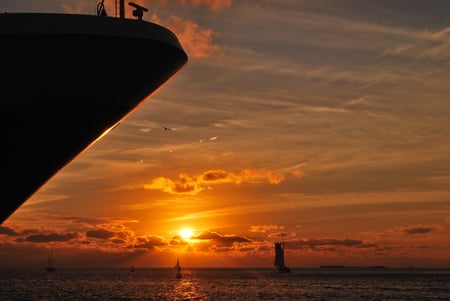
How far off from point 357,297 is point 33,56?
84850mm

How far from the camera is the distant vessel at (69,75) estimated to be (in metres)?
16.7

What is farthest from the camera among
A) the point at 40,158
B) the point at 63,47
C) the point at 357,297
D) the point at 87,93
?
the point at 357,297

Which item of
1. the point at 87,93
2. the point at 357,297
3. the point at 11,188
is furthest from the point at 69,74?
the point at 357,297

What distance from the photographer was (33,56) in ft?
55.7

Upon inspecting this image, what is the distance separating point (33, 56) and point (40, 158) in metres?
4.76

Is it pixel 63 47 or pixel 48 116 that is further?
pixel 48 116

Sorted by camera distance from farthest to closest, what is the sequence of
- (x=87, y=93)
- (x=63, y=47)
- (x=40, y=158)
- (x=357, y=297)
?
(x=357, y=297), (x=40, y=158), (x=87, y=93), (x=63, y=47)

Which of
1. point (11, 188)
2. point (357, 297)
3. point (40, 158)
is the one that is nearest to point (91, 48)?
point (40, 158)

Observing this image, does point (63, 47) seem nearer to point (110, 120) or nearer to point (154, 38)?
point (154, 38)

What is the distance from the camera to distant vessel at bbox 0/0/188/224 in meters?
16.7

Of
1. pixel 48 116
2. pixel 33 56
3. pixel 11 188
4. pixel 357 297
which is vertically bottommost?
pixel 357 297

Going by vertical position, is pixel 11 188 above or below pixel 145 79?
below

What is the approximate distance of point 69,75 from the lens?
58.2 feet

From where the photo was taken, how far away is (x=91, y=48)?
56.3 feet
